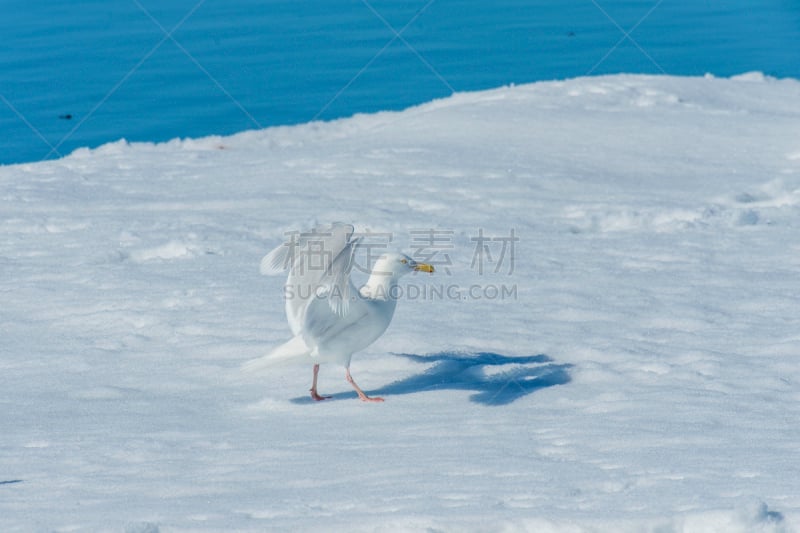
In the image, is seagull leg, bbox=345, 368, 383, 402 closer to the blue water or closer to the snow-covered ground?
the snow-covered ground

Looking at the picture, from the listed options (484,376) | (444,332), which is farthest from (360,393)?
(444,332)

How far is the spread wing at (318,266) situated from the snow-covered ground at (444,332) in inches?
18.6

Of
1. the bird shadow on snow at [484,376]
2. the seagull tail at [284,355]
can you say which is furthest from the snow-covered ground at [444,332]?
the seagull tail at [284,355]

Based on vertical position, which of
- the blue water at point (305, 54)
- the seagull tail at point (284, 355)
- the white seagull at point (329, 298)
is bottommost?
the seagull tail at point (284, 355)

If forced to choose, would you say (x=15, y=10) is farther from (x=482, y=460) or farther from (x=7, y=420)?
(x=482, y=460)

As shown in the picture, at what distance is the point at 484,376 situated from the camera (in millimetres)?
4941

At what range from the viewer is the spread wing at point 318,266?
177 inches

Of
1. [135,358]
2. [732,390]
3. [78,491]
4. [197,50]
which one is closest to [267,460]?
[78,491]

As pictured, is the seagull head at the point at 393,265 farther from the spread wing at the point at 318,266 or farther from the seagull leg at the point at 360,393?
the seagull leg at the point at 360,393

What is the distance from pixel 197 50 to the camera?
52.4 ft

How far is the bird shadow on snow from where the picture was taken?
15.6 feet

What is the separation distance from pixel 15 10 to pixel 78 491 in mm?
16429

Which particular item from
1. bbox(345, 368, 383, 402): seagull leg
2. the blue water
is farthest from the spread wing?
the blue water

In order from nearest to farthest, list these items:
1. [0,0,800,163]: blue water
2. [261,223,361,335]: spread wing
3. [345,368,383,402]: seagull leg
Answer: [261,223,361,335]: spread wing < [345,368,383,402]: seagull leg < [0,0,800,163]: blue water
